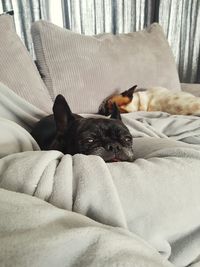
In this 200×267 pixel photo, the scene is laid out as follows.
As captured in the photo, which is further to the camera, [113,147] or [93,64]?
[93,64]

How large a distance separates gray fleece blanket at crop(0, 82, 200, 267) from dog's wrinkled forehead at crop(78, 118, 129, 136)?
1.18 feet

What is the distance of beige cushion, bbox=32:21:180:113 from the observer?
1.53 metres

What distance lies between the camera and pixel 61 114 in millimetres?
1164

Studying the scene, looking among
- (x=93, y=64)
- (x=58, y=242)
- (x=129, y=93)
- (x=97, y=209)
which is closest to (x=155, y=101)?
(x=129, y=93)

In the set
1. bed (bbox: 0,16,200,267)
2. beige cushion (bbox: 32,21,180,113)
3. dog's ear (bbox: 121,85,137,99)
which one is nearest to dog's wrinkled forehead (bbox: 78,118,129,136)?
bed (bbox: 0,16,200,267)

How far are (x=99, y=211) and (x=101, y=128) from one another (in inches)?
24.4

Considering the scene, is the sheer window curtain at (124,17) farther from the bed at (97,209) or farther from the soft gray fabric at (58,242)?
the soft gray fabric at (58,242)

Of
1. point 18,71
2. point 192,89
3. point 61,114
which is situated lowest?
point 192,89

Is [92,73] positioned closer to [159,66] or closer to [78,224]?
[159,66]

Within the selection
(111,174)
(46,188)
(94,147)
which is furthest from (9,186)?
(94,147)

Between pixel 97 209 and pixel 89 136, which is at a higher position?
pixel 97 209

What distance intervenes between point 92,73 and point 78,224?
1.22m

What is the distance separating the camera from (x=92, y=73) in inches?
63.9

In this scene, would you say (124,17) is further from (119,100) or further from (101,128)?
(101,128)
